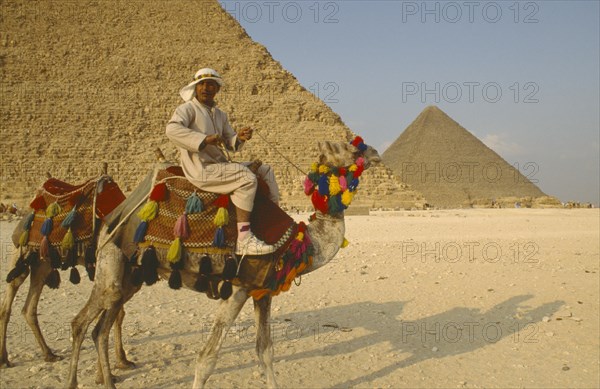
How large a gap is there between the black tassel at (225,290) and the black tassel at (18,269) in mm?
1786

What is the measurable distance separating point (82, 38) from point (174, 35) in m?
9.87

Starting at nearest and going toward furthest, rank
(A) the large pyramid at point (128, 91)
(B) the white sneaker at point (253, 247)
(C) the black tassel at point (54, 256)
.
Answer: (B) the white sneaker at point (253, 247), (C) the black tassel at point (54, 256), (A) the large pyramid at point (128, 91)

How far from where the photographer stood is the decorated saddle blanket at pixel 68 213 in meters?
4.04

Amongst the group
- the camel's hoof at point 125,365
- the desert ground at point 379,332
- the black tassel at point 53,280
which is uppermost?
the black tassel at point 53,280

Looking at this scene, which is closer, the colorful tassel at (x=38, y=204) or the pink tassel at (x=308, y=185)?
the pink tassel at (x=308, y=185)

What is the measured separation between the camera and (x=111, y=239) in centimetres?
374

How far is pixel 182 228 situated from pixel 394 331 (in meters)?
2.62

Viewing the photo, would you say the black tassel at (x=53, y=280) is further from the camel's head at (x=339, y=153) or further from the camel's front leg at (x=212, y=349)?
the camel's head at (x=339, y=153)

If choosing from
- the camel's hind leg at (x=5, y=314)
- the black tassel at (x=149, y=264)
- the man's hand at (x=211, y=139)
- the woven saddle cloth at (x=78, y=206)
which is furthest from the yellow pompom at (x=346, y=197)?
the camel's hind leg at (x=5, y=314)

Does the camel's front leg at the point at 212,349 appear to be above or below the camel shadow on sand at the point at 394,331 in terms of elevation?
above

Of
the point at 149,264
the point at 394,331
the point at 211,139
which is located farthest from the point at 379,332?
the point at 211,139

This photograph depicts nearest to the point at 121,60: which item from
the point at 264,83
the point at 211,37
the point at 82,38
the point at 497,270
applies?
the point at 82,38

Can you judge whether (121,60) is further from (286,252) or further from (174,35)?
(286,252)

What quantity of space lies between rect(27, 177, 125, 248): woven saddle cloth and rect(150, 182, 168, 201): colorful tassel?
21.4 inches
